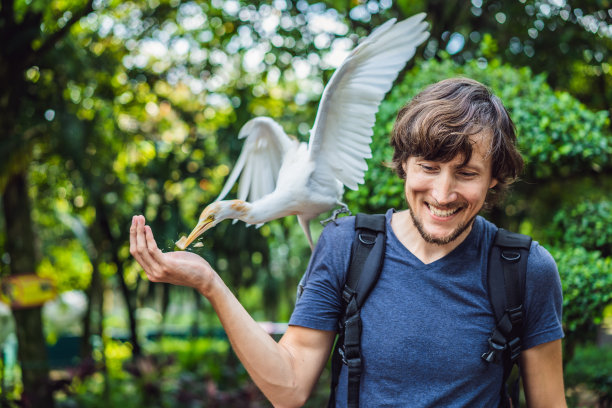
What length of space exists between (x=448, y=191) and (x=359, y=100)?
1.83 feet

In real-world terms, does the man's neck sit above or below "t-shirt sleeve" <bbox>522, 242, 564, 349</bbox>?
above

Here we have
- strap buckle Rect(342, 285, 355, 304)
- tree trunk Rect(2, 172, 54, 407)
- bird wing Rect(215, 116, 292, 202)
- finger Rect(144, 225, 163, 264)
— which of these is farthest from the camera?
tree trunk Rect(2, 172, 54, 407)

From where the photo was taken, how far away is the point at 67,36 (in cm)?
511

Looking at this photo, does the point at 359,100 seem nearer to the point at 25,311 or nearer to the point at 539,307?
the point at 539,307

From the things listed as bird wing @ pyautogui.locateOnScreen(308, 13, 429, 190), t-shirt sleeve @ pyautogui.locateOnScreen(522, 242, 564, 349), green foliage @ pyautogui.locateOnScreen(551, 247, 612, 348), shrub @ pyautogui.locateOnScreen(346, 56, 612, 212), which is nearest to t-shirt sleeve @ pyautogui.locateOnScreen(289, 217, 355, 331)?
bird wing @ pyautogui.locateOnScreen(308, 13, 429, 190)

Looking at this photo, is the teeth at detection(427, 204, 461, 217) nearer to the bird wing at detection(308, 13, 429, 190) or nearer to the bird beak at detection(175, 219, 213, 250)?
the bird wing at detection(308, 13, 429, 190)

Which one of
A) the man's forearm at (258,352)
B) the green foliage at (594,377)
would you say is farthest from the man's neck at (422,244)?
the green foliage at (594,377)

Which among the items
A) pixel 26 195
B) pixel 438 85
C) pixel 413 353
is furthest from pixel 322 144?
pixel 26 195

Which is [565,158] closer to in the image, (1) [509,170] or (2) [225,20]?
(1) [509,170]

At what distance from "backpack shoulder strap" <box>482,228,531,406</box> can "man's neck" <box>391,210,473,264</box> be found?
0.10m

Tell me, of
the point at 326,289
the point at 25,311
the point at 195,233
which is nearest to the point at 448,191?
the point at 326,289

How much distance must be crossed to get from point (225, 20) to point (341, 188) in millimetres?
3309

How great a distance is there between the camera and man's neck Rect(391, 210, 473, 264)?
144 cm

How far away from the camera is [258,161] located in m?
2.05
